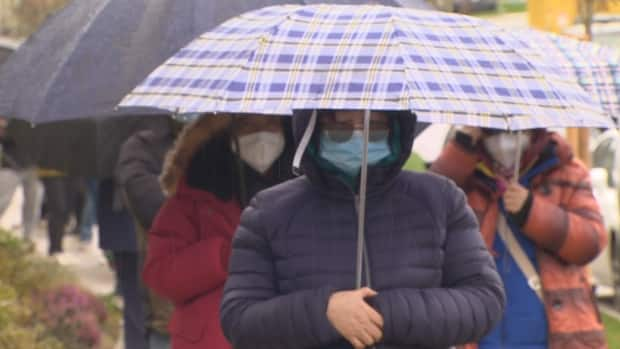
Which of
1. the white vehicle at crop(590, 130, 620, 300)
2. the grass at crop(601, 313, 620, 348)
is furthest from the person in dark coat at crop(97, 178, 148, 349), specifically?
the white vehicle at crop(590, 130, 620, 300)

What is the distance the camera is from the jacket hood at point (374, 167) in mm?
3918

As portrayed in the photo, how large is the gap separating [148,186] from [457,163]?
4.23 feet

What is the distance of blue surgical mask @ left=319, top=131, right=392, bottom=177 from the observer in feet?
12.8

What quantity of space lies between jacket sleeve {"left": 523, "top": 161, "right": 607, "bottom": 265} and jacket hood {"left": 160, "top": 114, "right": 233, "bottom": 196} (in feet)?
4.08

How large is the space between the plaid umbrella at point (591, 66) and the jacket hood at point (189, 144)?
107 centimetres

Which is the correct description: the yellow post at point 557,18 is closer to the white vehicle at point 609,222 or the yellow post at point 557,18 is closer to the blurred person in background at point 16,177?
the white vehicle at point 609,222

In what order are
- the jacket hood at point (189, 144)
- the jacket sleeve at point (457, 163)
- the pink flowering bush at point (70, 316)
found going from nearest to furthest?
1. the jacket hood at point (189, 144)
2. the jacket sleeve at point (457, 163)
3. the pink flowering bush at point (70, 316)

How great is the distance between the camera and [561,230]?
5.69m

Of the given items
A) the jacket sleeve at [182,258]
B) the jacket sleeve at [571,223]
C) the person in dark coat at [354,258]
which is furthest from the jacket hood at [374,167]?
the jacket sleeve at [571,223]

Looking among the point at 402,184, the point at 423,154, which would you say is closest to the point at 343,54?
the point at 402,184

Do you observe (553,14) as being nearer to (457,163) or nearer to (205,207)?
(457,163)

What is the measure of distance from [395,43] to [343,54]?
126mm

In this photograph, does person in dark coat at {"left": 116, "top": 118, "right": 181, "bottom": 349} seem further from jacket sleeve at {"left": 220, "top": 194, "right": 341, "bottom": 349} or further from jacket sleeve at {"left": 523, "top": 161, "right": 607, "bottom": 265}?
jacket sleeve at {"left": 220, "top": 194, "right": 341, "bottom": 349}

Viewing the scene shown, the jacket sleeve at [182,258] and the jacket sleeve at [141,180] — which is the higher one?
the jacket sleeve at [182,258]
